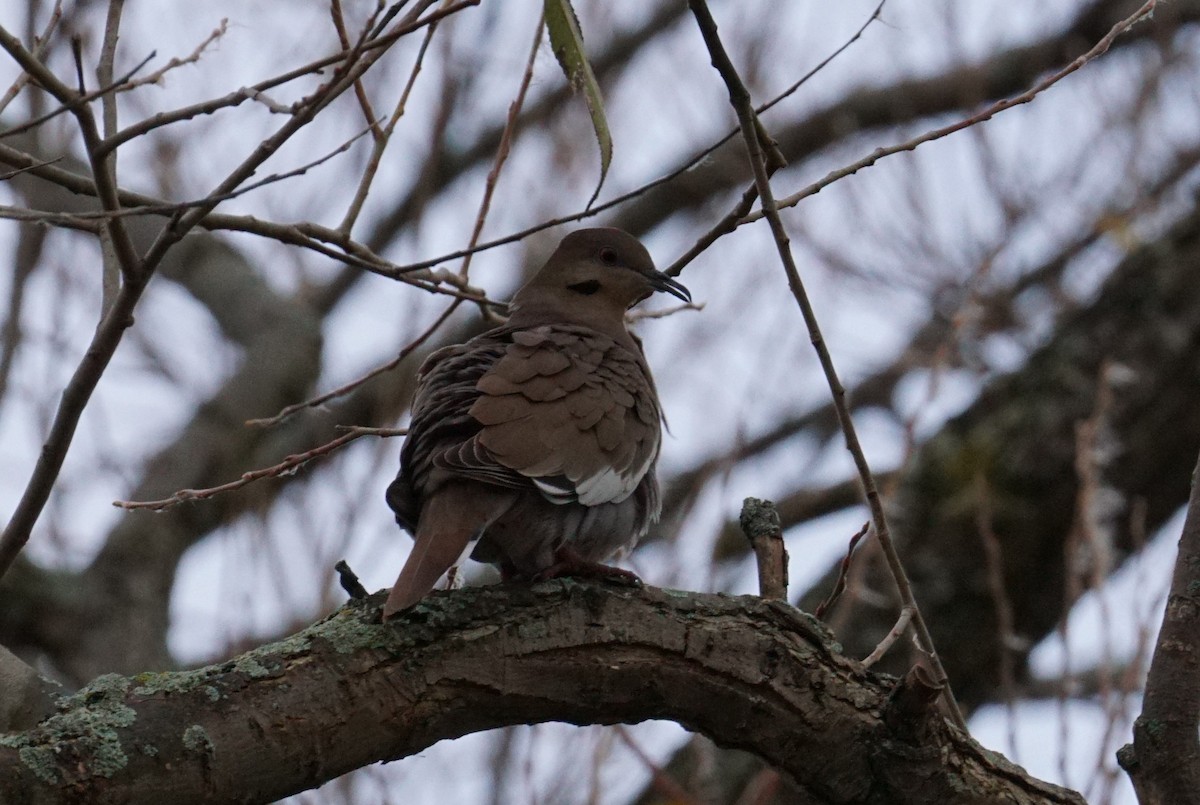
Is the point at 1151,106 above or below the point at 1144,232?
above

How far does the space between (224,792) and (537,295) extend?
228 centimetres

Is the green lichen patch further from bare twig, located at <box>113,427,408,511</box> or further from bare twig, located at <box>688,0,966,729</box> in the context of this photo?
bare twig, located at <box>688,0,966,729</box>

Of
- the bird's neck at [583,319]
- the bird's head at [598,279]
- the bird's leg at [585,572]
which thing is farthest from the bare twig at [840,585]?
the bird's head at [598,279]

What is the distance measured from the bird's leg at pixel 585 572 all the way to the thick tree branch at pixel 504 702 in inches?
1.4

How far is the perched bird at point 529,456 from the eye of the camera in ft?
10.2

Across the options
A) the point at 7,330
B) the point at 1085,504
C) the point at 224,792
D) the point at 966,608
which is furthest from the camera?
the point at 966,608

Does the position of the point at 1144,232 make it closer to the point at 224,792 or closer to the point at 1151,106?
the point at 1151,106

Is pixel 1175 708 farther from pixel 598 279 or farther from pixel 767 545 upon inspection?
pixel 598 279

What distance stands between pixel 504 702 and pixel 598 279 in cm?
205

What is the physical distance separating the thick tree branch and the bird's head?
1681 millimetres

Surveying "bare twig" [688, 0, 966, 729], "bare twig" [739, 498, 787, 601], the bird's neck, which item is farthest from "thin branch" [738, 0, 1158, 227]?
the bird's neck

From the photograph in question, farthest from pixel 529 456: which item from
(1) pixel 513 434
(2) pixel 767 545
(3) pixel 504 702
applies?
(3) pixel 504 702

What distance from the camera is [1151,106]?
7.49 metres

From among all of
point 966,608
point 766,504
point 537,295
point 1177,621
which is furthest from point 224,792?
point 966,608
